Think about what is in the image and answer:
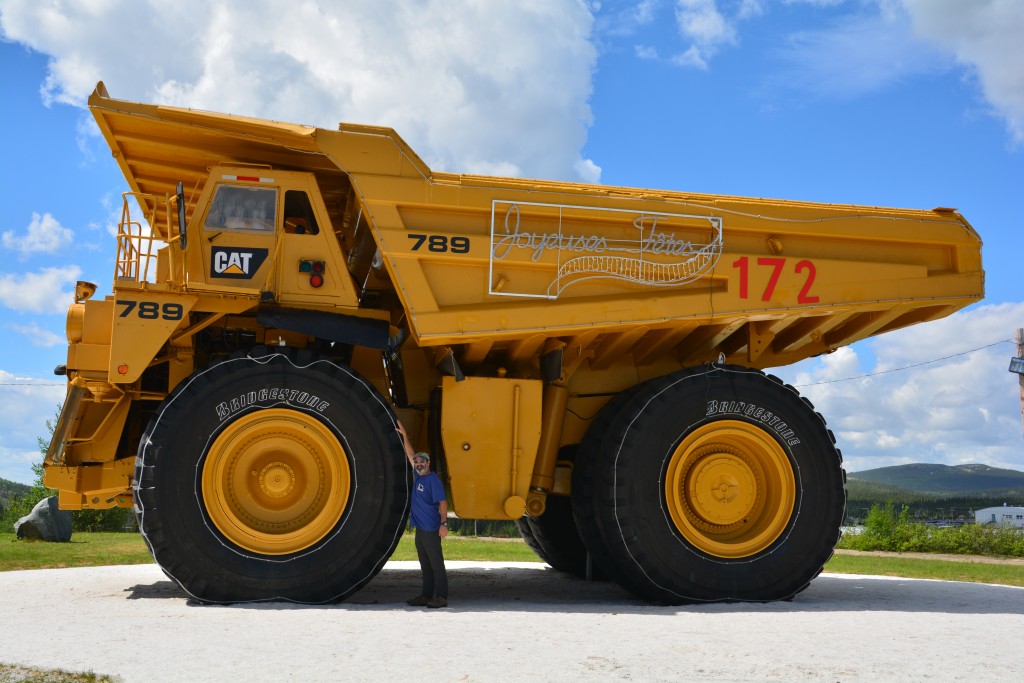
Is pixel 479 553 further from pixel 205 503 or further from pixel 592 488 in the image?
pixel 205 503

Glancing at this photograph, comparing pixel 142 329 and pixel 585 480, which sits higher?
pixel 142 329

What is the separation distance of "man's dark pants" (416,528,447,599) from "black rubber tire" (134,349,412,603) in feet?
0.87

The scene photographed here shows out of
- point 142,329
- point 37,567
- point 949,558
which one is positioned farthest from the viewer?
point 949,558

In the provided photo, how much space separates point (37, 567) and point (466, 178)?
31.5 feet

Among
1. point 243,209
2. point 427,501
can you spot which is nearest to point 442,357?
point 427,501

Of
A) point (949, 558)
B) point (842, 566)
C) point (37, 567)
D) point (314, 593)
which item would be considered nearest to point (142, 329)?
point (314, 593)

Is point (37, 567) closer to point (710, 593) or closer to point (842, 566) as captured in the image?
point (710, 593)

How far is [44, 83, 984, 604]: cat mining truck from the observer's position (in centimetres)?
880

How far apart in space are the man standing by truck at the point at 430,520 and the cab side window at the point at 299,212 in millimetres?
2550

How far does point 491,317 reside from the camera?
365 inches

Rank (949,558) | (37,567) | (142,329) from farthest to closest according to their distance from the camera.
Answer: (949,558)
(37,567)
(142,329)

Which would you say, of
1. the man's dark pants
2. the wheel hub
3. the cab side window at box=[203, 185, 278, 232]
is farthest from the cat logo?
the man's dark pants

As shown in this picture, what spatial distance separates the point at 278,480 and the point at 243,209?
271 centimetres

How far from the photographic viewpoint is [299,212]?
9.55 m
